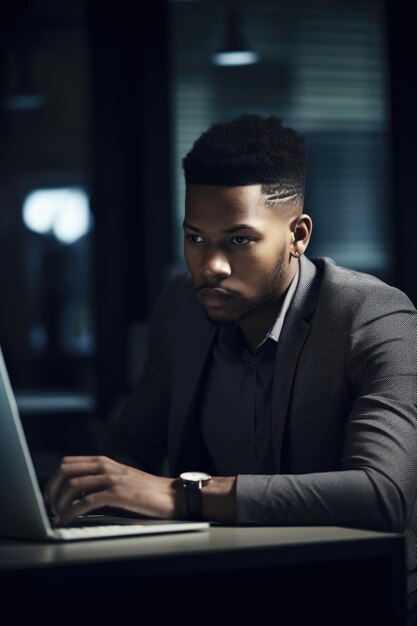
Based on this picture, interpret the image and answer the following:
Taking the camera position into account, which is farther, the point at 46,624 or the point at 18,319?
the point at 18,319

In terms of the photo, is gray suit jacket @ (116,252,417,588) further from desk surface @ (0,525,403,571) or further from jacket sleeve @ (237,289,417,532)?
desk surface @ (0,525,403,571)

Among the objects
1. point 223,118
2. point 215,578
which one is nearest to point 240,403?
point 215,578

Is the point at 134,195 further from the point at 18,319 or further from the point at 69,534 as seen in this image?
the point at 18,319

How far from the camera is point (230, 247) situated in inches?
71.8

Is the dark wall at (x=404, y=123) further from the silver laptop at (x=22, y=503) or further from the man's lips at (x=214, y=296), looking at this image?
the silver laptop at (x=22, y=503)

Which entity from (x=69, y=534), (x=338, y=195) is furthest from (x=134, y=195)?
(x=69, y=534)

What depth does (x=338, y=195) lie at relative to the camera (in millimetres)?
4887

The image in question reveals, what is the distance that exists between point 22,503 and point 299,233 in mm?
902

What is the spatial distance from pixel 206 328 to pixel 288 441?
1.31ft

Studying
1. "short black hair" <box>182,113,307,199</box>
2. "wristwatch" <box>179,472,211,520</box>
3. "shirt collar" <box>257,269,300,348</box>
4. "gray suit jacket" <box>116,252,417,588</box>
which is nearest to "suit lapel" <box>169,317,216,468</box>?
"gray suit jacket" <box>116,252,417,588</box>

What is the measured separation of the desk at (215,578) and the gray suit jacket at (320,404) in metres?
0.11

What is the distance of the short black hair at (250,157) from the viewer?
1.87 meters

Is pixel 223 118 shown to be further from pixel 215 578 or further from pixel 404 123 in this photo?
pixel 215 578

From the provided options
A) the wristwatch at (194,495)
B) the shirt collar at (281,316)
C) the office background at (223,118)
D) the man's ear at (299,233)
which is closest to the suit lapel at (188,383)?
the shirt collar at (281,316)
